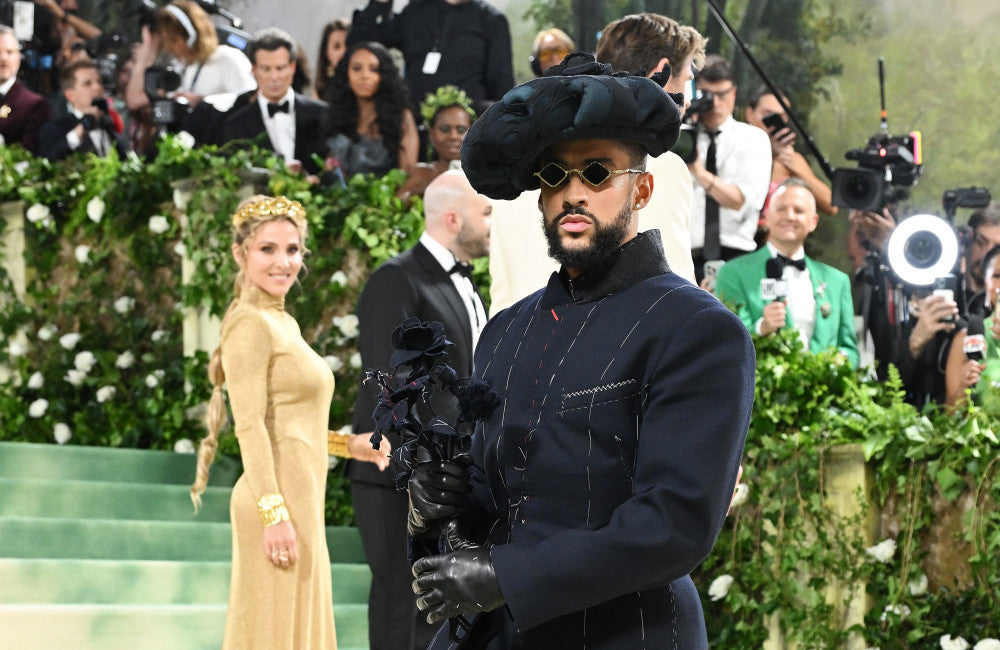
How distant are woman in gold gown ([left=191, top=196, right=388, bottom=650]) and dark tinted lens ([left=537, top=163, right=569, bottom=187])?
2401mm

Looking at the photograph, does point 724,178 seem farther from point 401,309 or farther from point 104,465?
point 104,465

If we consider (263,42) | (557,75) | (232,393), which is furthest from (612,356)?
(263,42)

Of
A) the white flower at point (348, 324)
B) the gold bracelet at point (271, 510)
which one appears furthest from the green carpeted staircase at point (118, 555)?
the gold bracelet at point (271, 510)

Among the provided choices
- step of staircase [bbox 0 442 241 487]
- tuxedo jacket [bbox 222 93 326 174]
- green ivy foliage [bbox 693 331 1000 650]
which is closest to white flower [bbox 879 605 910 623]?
green ivy foliage [bbox 693 331 1000 650]

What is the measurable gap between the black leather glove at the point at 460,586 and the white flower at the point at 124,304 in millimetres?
6353

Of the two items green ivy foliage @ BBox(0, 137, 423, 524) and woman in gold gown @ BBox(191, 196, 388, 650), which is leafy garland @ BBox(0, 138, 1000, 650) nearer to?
green ivy foliage @ BBox(0, 137, 423, 524)

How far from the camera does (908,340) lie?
22.2 ft

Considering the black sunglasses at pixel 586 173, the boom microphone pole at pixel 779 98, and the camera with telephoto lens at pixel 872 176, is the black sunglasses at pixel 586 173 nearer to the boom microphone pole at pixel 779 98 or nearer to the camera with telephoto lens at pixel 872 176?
the camera with telephoto lens at pixel 872 176

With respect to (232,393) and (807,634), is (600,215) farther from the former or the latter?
(807,634)

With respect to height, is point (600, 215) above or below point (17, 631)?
above

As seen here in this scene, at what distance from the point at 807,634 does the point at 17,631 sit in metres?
2.84

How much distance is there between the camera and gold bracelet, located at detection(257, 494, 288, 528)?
453 cm

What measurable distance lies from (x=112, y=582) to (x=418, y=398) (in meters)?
4.27

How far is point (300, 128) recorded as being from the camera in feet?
27.0
